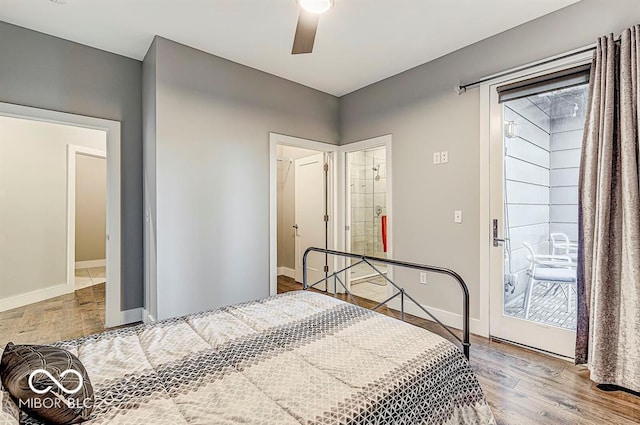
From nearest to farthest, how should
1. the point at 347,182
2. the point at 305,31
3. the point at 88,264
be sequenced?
the point at 305,31
the point at 347,182
the point at 88,264

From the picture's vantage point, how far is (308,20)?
1.78 meters

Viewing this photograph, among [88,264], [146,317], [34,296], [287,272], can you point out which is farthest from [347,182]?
[88,264]

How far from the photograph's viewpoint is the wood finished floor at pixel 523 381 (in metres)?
1.87

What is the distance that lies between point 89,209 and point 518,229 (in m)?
7.60

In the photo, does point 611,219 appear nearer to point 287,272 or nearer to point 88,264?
point 287,272

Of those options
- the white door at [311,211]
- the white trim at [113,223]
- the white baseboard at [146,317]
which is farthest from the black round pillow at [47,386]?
the white door at [311,211]

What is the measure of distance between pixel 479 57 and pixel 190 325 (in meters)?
3.24

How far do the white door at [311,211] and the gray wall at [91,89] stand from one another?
2.25 meters

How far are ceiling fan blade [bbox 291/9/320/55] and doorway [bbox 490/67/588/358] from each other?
189cm

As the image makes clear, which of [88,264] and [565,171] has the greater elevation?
[565,171]

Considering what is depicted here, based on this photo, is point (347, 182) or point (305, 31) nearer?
point (305, 31)

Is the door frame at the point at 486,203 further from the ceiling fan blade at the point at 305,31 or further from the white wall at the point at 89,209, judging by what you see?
the white wall at the point at 89,209

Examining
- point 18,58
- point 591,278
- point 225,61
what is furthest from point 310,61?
point 591,278

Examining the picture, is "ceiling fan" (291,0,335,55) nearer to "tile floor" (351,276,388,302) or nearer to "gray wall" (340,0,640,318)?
"gray wall" (340,0,640,318)
